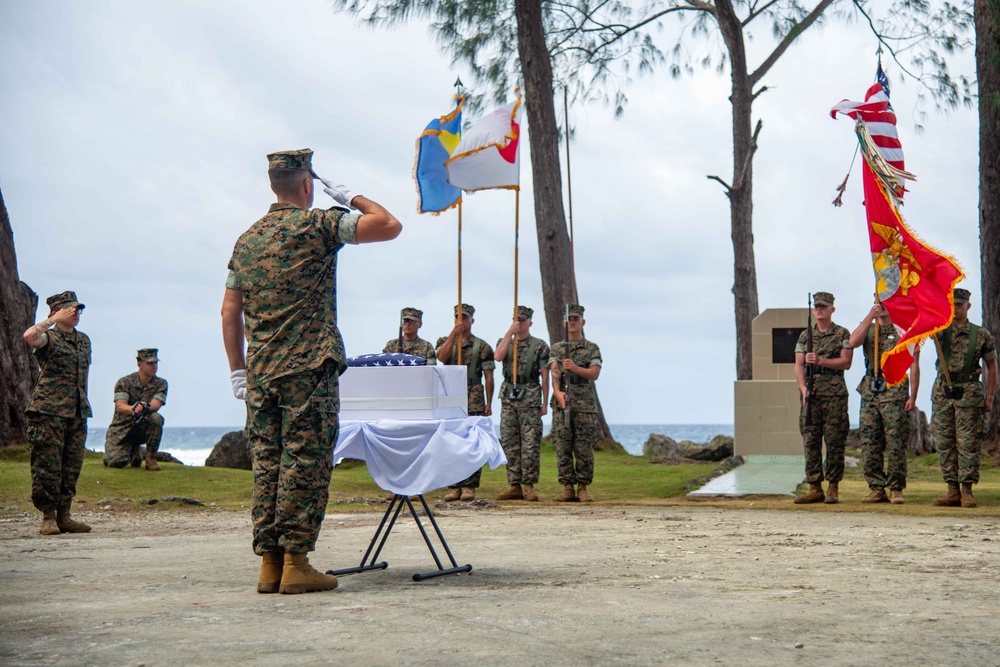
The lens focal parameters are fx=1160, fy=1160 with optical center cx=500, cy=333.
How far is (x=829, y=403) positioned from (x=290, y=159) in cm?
635

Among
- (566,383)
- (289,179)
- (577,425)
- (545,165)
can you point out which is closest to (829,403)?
(577,425)

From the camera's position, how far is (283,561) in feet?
17.0

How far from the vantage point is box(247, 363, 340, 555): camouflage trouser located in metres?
5.01

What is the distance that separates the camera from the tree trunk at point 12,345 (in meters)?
15.5

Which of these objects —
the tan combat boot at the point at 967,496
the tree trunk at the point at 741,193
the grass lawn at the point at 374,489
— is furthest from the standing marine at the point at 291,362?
the tree trunk at the point at 741,193

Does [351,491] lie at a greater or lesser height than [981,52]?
lesser

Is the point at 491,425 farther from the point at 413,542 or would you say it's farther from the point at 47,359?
the point at 47,359

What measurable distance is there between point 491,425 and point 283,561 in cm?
144

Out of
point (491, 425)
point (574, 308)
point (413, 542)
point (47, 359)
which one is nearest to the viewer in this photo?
point (491, 425)

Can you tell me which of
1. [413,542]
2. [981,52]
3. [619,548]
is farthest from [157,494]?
[981,52]

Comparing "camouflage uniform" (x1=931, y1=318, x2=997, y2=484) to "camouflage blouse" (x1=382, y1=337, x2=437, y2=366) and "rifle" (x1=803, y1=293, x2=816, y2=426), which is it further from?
"camouflage blouse" (x1=382, y1=337, x2=437, y2=366)

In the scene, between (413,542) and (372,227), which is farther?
(413,542)

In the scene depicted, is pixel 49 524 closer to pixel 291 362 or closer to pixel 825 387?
pixel 291 362

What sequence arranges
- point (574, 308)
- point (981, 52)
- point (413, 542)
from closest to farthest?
point (413, 542)
point (574, 308)
point (981, 52)
